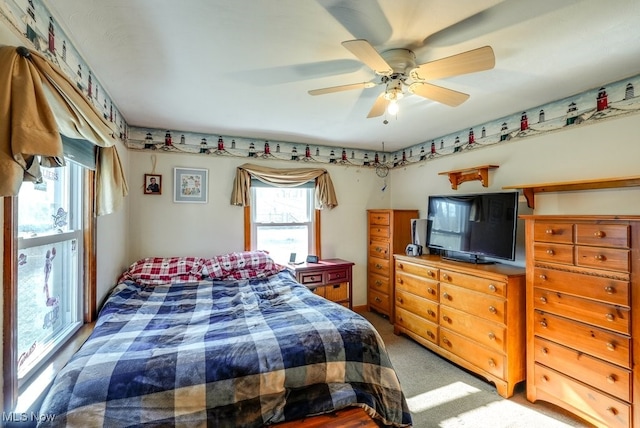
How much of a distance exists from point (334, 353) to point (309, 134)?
255 centimetres

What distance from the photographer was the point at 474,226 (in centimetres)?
285

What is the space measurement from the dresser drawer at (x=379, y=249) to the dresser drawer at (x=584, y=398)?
1.95 m

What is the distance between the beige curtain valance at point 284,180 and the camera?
3.51m

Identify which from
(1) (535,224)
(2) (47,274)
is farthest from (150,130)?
(1) (535,224)

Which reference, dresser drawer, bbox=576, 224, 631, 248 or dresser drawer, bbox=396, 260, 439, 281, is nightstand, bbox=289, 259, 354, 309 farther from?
dresser drawer, bbox=576, 224, 631, 248

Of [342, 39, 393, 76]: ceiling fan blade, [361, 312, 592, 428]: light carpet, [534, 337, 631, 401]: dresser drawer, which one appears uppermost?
[342, 39, 393, 76]: ceiling fan blade

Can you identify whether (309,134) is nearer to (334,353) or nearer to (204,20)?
(204,20)

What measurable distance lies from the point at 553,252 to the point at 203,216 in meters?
3.36

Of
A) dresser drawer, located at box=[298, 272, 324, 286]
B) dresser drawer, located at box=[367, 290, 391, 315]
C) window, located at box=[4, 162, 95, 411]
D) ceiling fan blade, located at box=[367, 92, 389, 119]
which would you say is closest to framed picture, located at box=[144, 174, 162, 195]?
window, located at box=[4, 162, 95, 411]

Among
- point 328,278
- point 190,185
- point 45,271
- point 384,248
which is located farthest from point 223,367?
point 384,248

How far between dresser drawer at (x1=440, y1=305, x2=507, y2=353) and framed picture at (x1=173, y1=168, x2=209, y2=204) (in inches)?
115

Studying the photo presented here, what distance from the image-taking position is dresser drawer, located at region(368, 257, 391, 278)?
3.84m
